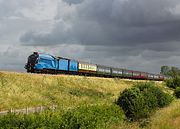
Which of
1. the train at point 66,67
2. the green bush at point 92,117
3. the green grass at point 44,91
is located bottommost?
the green bush at point 92,117

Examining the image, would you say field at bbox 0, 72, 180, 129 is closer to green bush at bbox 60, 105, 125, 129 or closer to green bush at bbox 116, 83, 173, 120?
green bush at bbox 60, 105, 125, 129

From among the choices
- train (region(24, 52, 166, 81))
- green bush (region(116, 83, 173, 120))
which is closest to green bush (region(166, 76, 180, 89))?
train (region(24, 52, 166, 81))

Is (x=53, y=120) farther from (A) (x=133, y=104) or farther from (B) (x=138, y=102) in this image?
(B) (x=138, y=102)

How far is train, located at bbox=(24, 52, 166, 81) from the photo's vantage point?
200 ft

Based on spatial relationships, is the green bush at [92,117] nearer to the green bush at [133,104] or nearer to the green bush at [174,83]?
the green bush at [133,104]

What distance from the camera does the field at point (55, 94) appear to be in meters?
33.9

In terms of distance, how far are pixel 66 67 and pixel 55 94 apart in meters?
21.8

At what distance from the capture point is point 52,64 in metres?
64.0

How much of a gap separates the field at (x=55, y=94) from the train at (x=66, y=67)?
4.26 metres

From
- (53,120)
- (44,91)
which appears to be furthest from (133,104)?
(53,120)

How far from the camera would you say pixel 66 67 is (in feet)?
234

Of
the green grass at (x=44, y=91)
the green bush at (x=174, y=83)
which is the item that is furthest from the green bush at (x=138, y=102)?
the green bush at (x=174, y=83)

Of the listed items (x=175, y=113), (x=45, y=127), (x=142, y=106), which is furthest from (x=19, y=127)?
(x=142, y=106)

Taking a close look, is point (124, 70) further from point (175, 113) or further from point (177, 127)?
point (177, 127)
